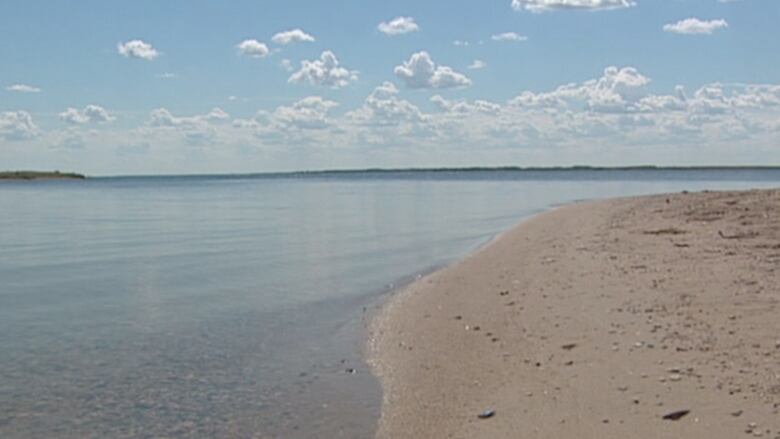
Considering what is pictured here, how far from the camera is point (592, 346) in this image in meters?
9.14

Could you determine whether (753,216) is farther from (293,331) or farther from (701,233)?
(293,331)

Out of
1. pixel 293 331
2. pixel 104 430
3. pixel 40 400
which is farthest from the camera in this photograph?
pixel 293 331

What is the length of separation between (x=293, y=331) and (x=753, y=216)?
49.8 ft

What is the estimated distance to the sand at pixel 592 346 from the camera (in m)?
6.92

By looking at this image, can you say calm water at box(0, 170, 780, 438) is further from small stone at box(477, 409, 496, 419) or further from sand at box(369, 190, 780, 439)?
small stone at box(477, 409, 496, 419)

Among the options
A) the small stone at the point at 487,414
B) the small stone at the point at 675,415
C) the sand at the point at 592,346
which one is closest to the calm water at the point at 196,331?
the sand at the point at 592,346

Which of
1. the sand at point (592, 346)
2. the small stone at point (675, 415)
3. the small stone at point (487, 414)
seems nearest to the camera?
the small stone at point (675, 415)

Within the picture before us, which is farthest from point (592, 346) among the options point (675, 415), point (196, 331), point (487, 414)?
point (196, 331)

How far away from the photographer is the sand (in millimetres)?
6918

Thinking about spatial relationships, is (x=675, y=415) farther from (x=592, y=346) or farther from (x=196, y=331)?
(x=196, y=331)

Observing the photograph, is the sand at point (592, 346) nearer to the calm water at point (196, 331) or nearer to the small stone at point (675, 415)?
the small stone at point (675, 415)

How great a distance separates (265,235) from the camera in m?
28.8

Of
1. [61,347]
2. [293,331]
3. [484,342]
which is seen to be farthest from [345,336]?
[61,347]

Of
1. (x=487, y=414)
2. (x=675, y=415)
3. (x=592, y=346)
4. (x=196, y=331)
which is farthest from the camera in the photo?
(x=196, y=331)
